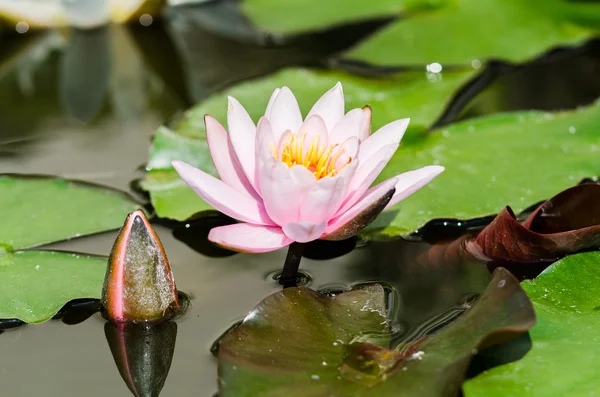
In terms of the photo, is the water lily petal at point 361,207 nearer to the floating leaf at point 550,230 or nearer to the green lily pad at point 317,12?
the floating leaf at point 550,230

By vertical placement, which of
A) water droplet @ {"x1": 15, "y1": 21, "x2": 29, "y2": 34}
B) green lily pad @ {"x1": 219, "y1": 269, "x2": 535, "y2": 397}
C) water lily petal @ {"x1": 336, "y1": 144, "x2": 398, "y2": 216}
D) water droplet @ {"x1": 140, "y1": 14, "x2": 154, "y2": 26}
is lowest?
water droplet @ {"x1": 140, "y1": 14, "x2": 154, "y2": 26}

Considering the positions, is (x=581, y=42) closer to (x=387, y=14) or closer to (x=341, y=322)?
(x=387, y=14)

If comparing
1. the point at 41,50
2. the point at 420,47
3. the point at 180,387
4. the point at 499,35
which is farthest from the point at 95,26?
the point at 180,387

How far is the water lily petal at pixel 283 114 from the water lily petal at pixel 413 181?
25cm

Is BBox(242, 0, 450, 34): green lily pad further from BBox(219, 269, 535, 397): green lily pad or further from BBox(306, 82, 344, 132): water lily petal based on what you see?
BBox(219, 269, 535, 397): green lily pad

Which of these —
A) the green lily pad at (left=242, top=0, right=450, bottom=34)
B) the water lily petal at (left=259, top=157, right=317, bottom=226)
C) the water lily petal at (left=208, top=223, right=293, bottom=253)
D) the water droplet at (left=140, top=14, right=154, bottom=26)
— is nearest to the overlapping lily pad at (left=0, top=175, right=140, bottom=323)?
the water lily petal at (left=208, top=223, right=293, bottom=253)

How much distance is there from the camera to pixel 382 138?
1.39 metres

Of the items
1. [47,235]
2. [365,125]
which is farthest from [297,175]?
[47,235]

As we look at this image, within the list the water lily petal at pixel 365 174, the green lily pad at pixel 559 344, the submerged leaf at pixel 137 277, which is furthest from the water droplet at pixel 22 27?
the green lily pad at pixel 559 344

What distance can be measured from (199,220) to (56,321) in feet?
1.42

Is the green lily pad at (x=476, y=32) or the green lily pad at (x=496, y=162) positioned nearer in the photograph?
the green lily pad at (x=496, y=162)

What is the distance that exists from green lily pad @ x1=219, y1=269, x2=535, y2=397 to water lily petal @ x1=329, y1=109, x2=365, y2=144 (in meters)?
0.34

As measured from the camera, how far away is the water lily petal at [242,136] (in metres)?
1.38

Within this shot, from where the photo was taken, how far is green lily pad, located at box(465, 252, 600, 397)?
42.8 inches
